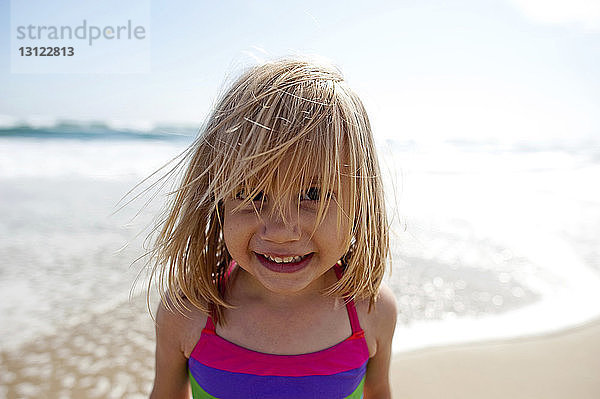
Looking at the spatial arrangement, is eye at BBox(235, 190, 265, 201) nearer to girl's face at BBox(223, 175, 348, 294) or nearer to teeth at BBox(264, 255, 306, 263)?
girl's face at BBox(223, 175, 348, 294)

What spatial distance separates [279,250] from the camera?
1244 millimetres

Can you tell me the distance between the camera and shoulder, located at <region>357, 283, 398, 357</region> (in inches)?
59.5

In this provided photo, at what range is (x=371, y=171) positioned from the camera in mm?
1372

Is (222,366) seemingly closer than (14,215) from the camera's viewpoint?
Yes

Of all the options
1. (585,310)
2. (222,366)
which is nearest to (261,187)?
(222,366)

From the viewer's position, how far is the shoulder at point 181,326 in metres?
1.45

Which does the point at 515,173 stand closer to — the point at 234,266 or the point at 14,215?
the point at 14,215

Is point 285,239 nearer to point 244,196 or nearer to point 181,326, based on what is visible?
point 244,196

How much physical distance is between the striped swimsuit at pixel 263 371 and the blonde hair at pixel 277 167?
0.33ft

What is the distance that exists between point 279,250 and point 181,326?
1.46 ft

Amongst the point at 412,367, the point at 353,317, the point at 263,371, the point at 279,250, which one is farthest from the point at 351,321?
the point at 412,367

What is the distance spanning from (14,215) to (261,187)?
4888mm

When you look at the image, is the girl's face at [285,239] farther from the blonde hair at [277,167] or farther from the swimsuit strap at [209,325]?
the swimsuit strap at [209,325]

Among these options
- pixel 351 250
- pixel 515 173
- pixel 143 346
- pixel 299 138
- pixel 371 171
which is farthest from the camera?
pixel 515 173
